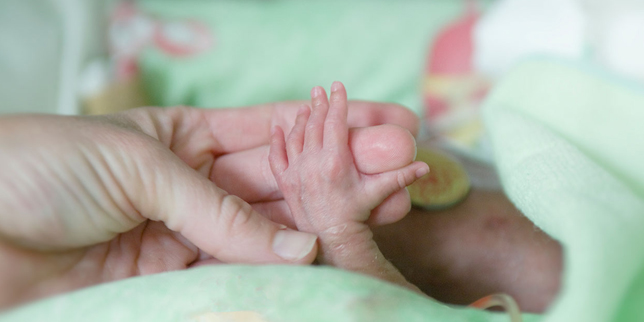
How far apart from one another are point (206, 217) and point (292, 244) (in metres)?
0.07

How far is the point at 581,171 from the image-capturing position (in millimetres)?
387

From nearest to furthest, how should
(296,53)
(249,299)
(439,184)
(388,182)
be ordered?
1. (249,299)
2. (388,182)
3. (439,184)
4. (296,53)

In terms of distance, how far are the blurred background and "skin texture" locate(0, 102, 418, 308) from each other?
1.89ft

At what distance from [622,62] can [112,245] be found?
87cm

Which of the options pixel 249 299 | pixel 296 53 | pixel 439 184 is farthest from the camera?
pixel 296 53

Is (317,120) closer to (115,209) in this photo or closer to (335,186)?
(335,186)

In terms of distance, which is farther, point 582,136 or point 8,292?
point 582,136

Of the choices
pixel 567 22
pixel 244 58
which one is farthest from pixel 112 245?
pixel 567 22

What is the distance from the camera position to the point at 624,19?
2.82 feet

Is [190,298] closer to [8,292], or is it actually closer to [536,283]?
[8,292]

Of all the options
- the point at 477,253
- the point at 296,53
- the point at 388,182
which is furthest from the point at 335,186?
the point at 296,53

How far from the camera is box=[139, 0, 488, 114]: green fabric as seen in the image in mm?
1004

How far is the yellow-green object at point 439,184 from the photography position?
0.49m

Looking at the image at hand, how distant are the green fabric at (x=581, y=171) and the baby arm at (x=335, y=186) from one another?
0.11m
